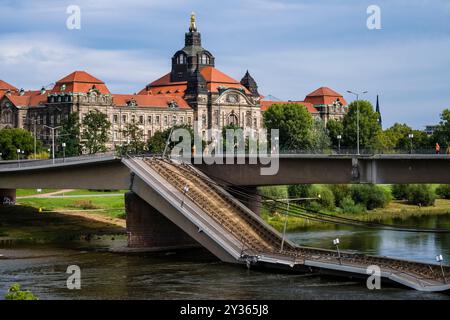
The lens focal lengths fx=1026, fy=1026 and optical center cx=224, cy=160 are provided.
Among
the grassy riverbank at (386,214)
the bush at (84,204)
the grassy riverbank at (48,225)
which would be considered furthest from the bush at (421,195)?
the grassy riverbank at (48,225)

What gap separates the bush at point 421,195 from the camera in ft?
457

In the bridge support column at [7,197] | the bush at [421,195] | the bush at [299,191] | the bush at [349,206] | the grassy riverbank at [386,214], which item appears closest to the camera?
the grassy riverbank at [386,214]

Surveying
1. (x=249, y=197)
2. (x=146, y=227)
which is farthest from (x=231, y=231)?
(x=146, y=227)

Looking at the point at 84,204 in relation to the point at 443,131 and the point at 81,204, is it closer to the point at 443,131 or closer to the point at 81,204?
the point at 81,204

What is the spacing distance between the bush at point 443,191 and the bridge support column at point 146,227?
70887mm

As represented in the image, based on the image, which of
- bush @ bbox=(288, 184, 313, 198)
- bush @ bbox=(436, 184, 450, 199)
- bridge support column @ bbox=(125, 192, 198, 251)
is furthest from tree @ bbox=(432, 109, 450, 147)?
bridge support column @ bbox=(125, 192, 198, 251)

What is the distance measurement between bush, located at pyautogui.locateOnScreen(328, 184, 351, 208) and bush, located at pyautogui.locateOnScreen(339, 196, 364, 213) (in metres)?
0.70

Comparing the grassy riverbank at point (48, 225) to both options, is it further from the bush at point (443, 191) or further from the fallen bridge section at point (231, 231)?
the bush at point (443, 191)

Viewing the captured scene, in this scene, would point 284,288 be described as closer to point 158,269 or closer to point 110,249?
point 158,269

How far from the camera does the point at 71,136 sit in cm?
18900

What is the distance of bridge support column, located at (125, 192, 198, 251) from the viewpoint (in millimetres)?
85500

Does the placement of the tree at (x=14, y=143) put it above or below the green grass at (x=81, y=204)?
above

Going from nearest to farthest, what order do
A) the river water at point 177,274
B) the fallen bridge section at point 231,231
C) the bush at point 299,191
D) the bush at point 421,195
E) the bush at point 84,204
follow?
the river water at point 177,274, the fallen bridge section at point 231,231, the bush at point 84,204, the bush at point 299,191, the bush at point 421,195
